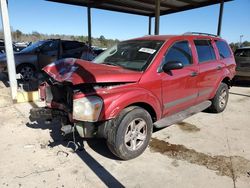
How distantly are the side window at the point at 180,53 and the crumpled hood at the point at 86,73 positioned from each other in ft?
2.69

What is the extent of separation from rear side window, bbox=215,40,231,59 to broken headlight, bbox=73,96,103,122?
3817 mm

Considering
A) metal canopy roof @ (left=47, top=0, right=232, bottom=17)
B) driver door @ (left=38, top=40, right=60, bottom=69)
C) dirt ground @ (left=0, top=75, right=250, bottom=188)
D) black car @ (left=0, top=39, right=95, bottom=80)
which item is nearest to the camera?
dirt ground @ (left=0, top=75, right=250, bottom=188)

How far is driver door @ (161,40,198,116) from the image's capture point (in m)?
3.93

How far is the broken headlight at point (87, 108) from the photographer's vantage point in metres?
3.01

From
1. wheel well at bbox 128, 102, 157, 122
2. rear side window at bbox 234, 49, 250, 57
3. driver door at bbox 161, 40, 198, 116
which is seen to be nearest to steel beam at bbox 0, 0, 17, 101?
wheel well at bbox 128, 102, 157, 122

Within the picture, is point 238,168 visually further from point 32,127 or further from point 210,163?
point 32,127

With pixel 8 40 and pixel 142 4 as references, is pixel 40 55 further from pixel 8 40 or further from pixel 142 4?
pixel 142 4

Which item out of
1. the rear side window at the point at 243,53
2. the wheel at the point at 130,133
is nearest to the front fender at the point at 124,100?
the wheel at the point at 130,133

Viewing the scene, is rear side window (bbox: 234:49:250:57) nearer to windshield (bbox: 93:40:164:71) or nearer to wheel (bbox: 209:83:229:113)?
wheel (bbox: 209:83:229:113)

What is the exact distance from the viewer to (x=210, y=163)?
3.42 m

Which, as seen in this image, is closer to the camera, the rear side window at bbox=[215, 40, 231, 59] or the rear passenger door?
the rear passenger door

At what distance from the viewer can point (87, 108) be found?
119 inches

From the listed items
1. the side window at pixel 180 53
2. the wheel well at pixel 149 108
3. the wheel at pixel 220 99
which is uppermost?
the side window at pixel 180 53

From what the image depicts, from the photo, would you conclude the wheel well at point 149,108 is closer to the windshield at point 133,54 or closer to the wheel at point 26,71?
the windshield at point 133,54
